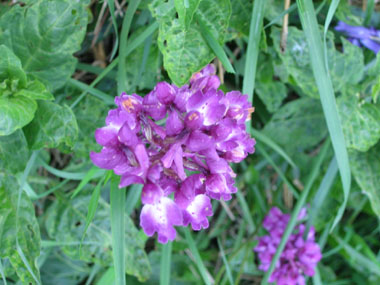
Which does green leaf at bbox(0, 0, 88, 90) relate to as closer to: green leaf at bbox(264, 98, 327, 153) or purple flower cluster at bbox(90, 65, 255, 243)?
purple flower cluster at bbox(90, 65, 255, 243)

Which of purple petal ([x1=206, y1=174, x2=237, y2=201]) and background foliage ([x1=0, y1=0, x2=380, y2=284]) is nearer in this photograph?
purple petal ([x1=206, y1=174, x2=237, y2=201])

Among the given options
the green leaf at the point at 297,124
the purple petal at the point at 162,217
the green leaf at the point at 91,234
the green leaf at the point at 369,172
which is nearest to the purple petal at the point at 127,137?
the purple petal at the point at 162,217

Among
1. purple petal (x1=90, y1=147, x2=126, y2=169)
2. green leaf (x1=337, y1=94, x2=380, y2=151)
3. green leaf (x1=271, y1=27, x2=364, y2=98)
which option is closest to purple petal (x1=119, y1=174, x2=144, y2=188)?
purple petal (x1=90, y1=147, x2=126, y2=169)

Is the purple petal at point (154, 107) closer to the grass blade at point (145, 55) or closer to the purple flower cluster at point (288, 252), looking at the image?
the grass blade at point (145, 55)

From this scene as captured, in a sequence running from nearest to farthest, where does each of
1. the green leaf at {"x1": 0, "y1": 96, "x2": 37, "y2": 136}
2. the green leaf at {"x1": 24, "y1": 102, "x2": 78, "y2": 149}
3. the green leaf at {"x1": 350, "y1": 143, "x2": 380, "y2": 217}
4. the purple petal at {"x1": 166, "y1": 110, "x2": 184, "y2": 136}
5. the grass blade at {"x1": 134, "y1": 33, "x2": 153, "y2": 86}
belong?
the purple petal at {"x1": 166, "y1": 110, "x2": 184, "y2": 136} → the green leaf at {"x1": 0, "y1": 96, "x2": 37, "y2": 136} → the green leaf at {"x1": 24, "y1": 102, "x2": 78, "y2": 149} → the grass blade at {"x1": 134, "y1": 33, "x2": 153, "y2": 86} → the green leaf at {"x1": 350, "y1": 143, "x2": 380, "y2": 217}

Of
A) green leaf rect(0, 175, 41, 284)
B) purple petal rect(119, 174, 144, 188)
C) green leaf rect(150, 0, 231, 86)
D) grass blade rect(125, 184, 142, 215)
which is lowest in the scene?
grass blade rect(125, 184, 142, 215)

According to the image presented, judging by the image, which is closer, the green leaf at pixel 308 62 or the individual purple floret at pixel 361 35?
the green leaf at pixel 308 62

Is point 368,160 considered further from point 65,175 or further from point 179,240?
point 65,175
